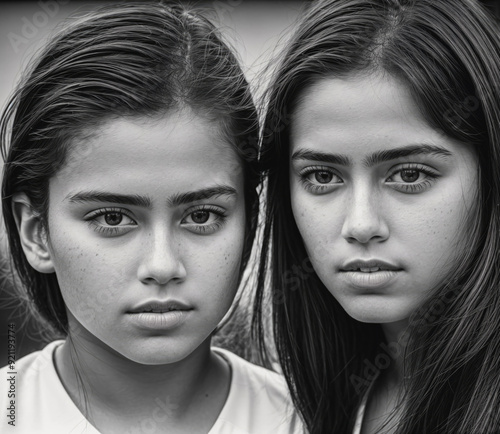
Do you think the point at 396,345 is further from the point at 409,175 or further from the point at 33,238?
the point at 33,238

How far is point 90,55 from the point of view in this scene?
202cm

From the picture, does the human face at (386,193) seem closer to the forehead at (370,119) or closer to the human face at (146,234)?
the forehead at (370,119)

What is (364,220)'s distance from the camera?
183 centimetres

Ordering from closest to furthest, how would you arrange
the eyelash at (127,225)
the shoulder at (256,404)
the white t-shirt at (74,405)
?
the eyelash at (127,225), the white t-shirt at (74,405), the shoulder at (256,404)

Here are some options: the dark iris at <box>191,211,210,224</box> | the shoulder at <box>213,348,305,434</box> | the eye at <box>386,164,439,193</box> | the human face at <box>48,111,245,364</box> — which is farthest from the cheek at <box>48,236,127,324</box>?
the eye at <box>386,164,439,193</box>

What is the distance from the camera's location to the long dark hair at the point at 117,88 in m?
1.98

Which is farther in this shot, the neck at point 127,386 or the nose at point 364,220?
the neck at point 127,386

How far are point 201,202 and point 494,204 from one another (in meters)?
0.74

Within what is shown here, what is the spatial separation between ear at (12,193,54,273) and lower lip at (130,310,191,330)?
0.34 meters

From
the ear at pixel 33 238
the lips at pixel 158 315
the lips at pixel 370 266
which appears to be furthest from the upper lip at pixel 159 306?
the lips at pixel 370 266

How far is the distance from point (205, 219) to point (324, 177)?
0.33 metres

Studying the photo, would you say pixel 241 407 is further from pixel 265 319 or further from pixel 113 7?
pixel 113 7

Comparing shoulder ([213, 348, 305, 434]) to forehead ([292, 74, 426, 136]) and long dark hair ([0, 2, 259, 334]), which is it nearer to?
long dark hair ([0, 2, 259, 334])

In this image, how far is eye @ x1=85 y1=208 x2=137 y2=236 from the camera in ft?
6.35
